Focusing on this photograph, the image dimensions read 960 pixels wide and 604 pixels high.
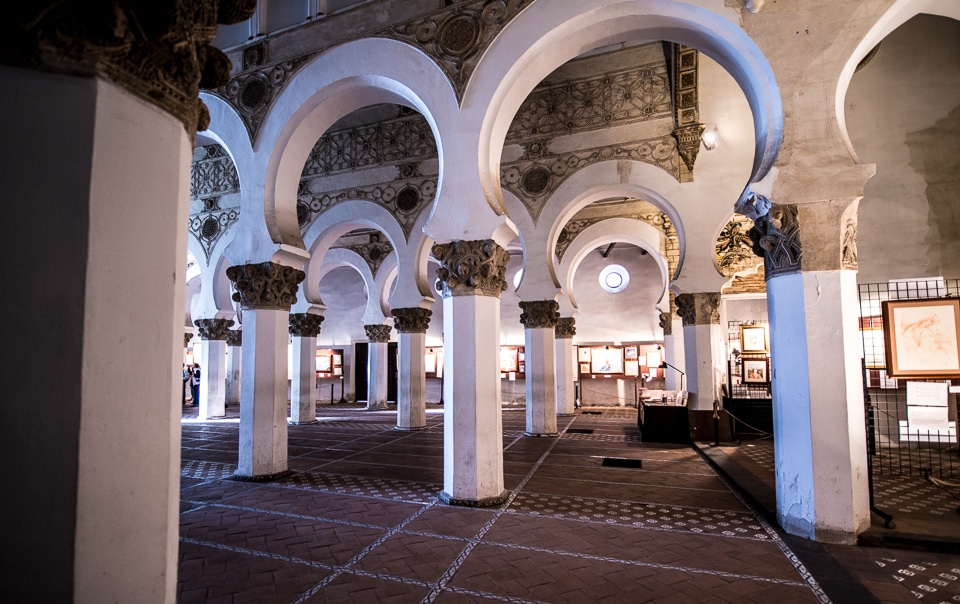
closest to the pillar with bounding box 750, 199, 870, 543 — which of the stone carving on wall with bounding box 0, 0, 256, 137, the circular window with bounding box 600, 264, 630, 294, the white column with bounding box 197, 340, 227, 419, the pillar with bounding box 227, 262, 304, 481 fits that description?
the stone carving on wall with bounding box 0, 0, 256, 137

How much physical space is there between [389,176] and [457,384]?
6.59 meters

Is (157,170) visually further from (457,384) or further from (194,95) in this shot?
(457,384)

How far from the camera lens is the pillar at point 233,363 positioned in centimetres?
1496

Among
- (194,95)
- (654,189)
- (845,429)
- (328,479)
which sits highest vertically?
(654,189)

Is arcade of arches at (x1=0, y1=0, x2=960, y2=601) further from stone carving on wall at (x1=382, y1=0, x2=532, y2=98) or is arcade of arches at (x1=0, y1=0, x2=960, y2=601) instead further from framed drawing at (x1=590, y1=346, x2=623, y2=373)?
framed drawing at (x1=590, y1=346, x2=623, y2=373)

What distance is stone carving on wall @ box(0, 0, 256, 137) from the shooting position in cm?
142

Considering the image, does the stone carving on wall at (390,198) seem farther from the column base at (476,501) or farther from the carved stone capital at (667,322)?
the carved stone capital at (667,322)

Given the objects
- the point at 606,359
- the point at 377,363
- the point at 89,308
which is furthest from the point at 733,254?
the point at 89,308

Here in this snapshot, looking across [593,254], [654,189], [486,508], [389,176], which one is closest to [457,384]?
[486,508]

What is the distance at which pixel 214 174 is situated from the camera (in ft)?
39.3

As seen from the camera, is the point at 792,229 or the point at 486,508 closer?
the point at 792,229

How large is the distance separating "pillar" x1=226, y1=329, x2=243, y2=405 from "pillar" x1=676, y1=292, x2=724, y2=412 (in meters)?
11.4

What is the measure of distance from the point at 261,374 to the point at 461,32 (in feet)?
15.4

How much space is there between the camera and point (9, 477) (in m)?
1.32
